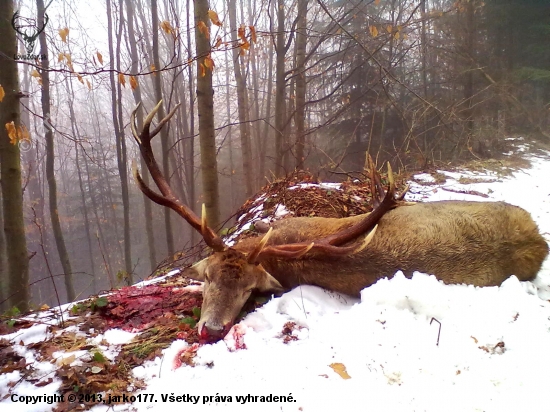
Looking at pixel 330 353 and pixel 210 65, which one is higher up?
pixel 210 65

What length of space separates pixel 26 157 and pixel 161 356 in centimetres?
2763

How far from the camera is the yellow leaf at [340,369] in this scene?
214cm

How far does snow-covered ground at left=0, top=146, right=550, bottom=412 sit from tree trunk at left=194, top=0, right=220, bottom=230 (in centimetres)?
348

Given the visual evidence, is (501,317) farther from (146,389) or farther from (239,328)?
(146,389)

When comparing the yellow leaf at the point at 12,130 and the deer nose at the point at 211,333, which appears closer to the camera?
the deer nose at the point at 211,333

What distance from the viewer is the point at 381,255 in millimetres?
3193

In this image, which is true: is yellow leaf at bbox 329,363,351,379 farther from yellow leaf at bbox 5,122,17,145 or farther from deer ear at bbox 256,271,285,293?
yellow leaf at bbox 5,122,17,145

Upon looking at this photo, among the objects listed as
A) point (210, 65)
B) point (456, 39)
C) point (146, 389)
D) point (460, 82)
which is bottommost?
point (146, 389)

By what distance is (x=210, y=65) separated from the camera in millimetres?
5215

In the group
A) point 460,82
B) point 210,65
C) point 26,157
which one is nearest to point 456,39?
point 460,82

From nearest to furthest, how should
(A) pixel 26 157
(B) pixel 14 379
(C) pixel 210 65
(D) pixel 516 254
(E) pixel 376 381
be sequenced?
(E) pixel 376 381
(B) pixel 14 379
(D) pixel 516 254
(C) pixel 210 65
(A) pixel 26 157

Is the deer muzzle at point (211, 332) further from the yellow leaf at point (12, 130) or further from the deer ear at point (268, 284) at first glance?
the yellow leaf at point (12, 130)

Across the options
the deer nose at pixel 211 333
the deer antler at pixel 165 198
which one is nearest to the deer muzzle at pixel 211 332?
the deer nose at pixel 211 333

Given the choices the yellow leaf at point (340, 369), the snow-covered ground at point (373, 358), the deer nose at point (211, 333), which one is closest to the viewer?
the snow-covered ground at point (373, 358)
